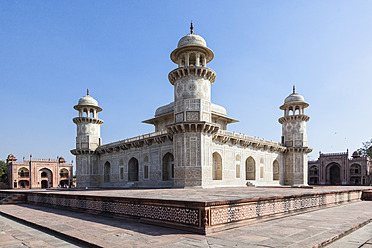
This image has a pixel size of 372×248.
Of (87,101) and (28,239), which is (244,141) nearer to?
(87,101)

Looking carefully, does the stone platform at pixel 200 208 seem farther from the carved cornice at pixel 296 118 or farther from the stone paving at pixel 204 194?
the carved cornice at pixel 296 118

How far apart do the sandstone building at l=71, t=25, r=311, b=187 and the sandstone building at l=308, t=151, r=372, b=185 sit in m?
15.2

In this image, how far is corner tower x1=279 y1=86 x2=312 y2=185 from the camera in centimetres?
2788

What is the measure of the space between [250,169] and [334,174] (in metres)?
24.2

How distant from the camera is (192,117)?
1747 cm

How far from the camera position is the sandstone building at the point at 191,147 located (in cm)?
1744

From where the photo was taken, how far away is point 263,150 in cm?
2606

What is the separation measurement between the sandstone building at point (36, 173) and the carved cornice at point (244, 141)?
36.2 m

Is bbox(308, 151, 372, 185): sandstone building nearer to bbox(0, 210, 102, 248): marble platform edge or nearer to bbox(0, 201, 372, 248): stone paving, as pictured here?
bbox(0, 201, 372, 248): stone paving

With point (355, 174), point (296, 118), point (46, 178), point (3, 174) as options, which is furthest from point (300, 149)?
point (3, 174)

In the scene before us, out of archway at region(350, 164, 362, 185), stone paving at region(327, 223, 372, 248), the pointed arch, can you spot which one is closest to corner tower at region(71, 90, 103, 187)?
the pointed arch

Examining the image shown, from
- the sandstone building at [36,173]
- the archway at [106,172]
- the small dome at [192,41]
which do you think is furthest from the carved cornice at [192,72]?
the sandstone building at [36,173]

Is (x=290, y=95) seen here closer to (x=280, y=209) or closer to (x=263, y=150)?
(x=263, y=150)

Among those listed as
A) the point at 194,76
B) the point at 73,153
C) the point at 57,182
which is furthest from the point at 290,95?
the point at 57,182
